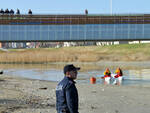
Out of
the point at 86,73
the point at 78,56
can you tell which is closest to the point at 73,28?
the point at 78,56

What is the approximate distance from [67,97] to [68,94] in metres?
0.07

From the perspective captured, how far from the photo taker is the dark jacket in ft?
20.5

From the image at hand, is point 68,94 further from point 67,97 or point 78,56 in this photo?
point 78,56

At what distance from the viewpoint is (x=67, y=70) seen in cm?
653

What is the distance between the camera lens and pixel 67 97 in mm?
6312

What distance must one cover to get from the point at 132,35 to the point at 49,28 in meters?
24.3

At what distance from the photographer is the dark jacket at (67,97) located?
20.5ft

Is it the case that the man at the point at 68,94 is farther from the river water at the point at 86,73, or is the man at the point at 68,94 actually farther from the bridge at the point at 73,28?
the bridge at the point at 73,28

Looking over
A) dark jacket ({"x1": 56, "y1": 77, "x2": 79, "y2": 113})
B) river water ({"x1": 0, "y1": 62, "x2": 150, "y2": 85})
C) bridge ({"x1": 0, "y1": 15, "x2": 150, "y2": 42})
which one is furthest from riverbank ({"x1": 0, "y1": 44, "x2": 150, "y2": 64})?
dark jacket ({"x1": 56, "y1": 77, "x2": 79, "y2": 113})

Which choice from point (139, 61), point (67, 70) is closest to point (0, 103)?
point (67, 70)

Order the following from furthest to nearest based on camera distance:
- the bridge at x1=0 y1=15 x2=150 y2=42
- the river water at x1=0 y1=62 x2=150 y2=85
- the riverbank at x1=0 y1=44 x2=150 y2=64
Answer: the bridge at x1=0 y1=15 x2=150 y2=42 < the riverbank at x1=0 y1=44 x2=150 y2=64 < the river water at x1=0 y1=62 x2=150 y2=85

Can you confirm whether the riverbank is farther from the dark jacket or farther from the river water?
the dark jacket

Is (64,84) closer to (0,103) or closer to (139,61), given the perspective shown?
(0,103)

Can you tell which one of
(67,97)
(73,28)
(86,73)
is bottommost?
(86,73)
